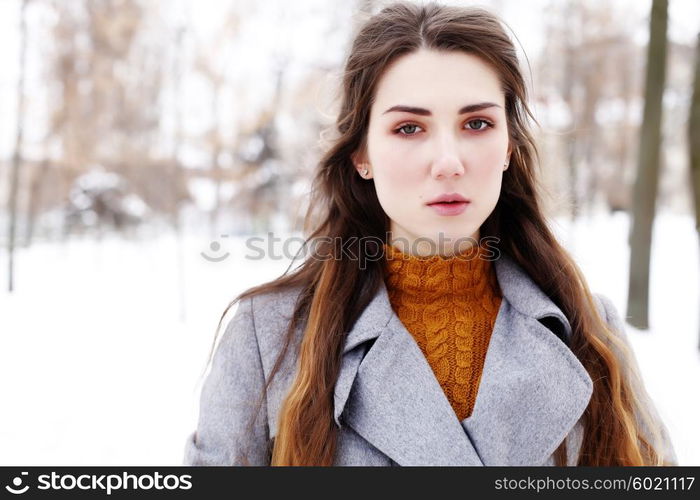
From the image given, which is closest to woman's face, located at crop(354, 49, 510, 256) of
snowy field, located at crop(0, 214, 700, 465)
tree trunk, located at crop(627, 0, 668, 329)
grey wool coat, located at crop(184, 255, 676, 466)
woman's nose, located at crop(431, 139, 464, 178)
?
woman's nose, located at crop(431, 139, 464, 178)

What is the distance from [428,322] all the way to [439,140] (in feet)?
1.76

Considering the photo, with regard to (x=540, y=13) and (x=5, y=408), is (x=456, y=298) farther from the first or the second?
(x=540, y=13)

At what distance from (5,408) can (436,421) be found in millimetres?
Answer: 4623

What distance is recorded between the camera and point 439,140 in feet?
4.88

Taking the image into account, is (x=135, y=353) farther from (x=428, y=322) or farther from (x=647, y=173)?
(x=647, y=173)

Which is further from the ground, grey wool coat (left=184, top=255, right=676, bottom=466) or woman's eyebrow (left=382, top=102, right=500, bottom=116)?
woman's eyebrow (left=382, top=102, right=500, bottom=116)

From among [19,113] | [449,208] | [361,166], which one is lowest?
[449,208]

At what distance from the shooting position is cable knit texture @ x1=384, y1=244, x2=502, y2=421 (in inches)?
62.9

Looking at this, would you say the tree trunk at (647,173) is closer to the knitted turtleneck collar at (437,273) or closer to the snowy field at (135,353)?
the snowy field at (135,353)

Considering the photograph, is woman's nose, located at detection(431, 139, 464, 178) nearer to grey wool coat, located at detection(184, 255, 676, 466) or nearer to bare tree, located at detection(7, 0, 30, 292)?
grey wool coat, located at detection(184, 255, 676, 466)

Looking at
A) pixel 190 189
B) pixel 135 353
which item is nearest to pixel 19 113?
pixel 135 353

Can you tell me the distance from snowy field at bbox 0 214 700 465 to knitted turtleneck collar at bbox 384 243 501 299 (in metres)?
0.44

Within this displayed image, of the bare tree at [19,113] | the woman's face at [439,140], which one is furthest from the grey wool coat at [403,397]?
the bare tree at [19,113]
